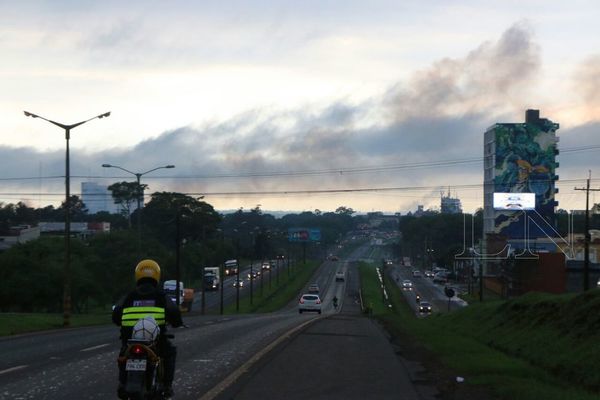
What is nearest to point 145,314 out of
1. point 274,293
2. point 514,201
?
point 514,201

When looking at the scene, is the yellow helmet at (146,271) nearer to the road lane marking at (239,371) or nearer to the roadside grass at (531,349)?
the road lane marking at (239,371)

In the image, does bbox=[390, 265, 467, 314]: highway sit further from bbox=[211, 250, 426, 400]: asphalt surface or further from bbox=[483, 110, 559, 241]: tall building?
bbox=[211, 250, 426, 400]: asphalt surface

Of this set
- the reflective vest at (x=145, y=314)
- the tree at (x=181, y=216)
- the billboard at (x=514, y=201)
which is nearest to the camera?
the reflective vest at (x=145, y=314)

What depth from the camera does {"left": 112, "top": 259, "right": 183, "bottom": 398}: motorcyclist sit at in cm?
1055

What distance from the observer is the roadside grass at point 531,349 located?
612 inches

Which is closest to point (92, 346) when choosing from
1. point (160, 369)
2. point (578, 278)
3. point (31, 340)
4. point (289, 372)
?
point (31, 340)

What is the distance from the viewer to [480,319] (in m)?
35.1

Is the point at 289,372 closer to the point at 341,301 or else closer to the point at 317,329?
the point at 317,329

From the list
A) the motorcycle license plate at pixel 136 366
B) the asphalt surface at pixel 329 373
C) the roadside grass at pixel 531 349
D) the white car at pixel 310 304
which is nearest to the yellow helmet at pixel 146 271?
the motorcycle license plate at pixel 136 366

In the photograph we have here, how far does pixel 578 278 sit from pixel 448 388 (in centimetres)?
6584

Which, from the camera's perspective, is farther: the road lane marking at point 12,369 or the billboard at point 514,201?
the billboard at point 514,201

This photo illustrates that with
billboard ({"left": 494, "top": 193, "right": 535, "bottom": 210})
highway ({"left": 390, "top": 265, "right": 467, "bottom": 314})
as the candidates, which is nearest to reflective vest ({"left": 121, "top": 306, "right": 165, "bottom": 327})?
highway ({"left": 390, "top": 265, "right": 467, "bottom": 314})

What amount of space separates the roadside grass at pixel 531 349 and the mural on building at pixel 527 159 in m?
120

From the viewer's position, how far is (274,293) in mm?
116625
